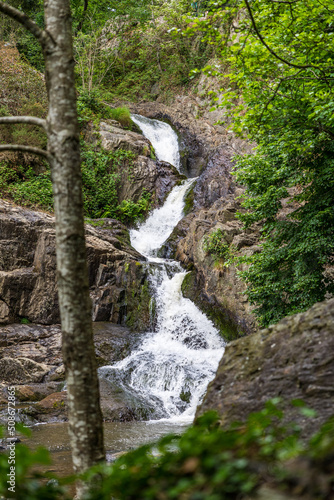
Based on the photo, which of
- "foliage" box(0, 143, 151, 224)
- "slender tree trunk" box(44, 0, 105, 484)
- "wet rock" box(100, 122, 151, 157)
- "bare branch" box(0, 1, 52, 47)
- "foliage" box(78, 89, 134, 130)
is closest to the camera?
"slender tree trunk" box(44, 0, 105, 484)

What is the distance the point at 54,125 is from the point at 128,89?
2825 centimetres

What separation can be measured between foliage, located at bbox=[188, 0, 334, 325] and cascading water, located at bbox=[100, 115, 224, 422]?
3.18m

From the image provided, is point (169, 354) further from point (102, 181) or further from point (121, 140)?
point (121, 140)

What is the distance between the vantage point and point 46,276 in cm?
1366

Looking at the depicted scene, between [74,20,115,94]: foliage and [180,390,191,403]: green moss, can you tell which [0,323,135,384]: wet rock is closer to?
[180,390,191,403]: green moss

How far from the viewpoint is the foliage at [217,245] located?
13531 millimetres

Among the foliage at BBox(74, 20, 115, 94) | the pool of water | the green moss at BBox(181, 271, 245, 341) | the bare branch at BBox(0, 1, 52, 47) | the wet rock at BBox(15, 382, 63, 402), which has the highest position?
the foliage at BBox(74, 20, 115, 94)

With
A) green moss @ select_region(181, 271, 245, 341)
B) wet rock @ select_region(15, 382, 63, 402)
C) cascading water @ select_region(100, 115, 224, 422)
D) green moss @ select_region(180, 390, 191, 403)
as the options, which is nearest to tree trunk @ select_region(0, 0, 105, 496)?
cascading water @ select_region(100, 115, 224, 422)

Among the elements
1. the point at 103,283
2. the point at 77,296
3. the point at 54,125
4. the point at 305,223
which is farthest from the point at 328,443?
the point at 103,283

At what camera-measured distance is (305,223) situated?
8414 mm

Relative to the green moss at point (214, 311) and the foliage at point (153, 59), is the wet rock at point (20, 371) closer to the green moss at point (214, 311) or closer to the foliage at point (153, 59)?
the green moss at point (214, 311)

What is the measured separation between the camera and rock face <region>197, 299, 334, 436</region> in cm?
298

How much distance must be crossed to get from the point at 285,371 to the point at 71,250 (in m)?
2.05

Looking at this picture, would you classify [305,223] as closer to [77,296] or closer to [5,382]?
[77,296]
